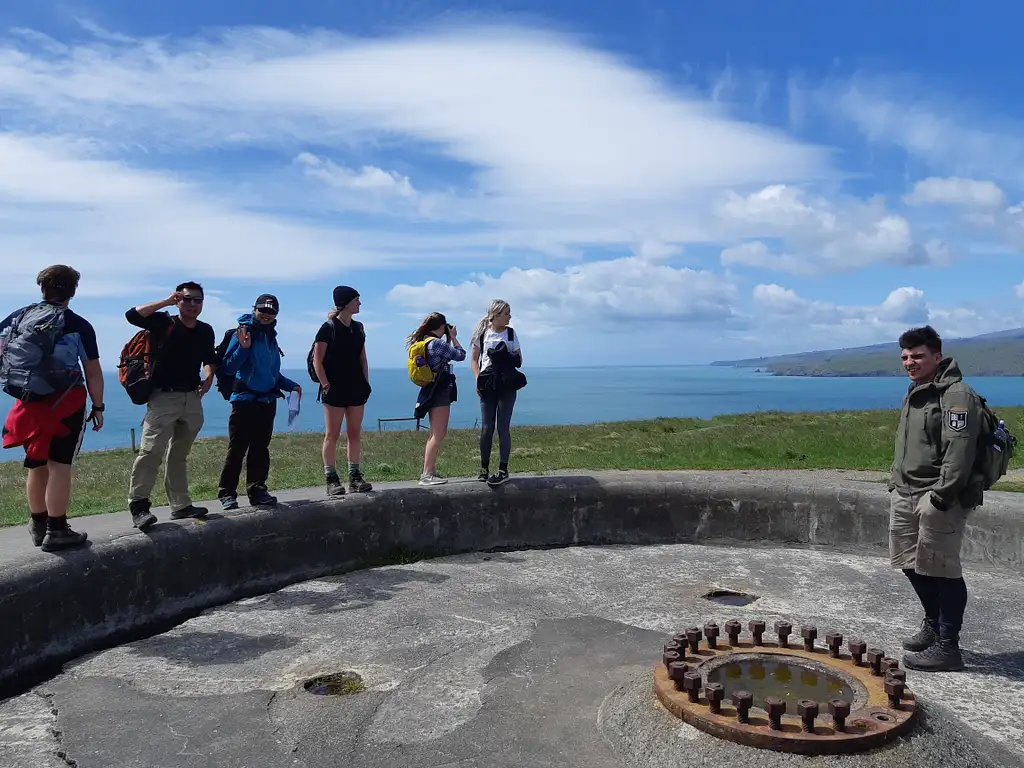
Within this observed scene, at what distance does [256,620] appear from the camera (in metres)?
5.84

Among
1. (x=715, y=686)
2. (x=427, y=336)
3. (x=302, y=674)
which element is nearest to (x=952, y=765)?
(x=715, y=686)

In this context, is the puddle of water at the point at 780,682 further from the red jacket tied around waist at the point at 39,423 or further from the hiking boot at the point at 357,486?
the hiking boot at the point at 357,486

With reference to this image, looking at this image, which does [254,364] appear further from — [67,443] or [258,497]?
[67,443]

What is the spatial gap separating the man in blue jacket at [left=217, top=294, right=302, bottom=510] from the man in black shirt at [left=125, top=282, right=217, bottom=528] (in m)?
0.28

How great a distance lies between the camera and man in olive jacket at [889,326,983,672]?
4496mm

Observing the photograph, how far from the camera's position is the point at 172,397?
6203 millimetres

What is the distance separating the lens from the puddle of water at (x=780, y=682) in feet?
13.4

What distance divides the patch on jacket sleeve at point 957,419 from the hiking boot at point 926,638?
121 centimetres

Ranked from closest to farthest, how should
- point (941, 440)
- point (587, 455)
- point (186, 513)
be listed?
1. point (941, 440)
2. point (186, 513)
3. point (587, 455)

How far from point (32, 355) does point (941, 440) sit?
4965mm

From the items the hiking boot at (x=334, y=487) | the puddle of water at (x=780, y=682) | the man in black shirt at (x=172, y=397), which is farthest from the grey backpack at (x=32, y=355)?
the puddle of water at (x=780, y=682)

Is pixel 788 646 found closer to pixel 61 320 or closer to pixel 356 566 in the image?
pixel 356 566

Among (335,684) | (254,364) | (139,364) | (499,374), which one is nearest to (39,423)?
(139,364)

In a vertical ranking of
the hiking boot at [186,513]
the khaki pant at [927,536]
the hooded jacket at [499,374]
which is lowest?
the hiking boot at [186,513]
